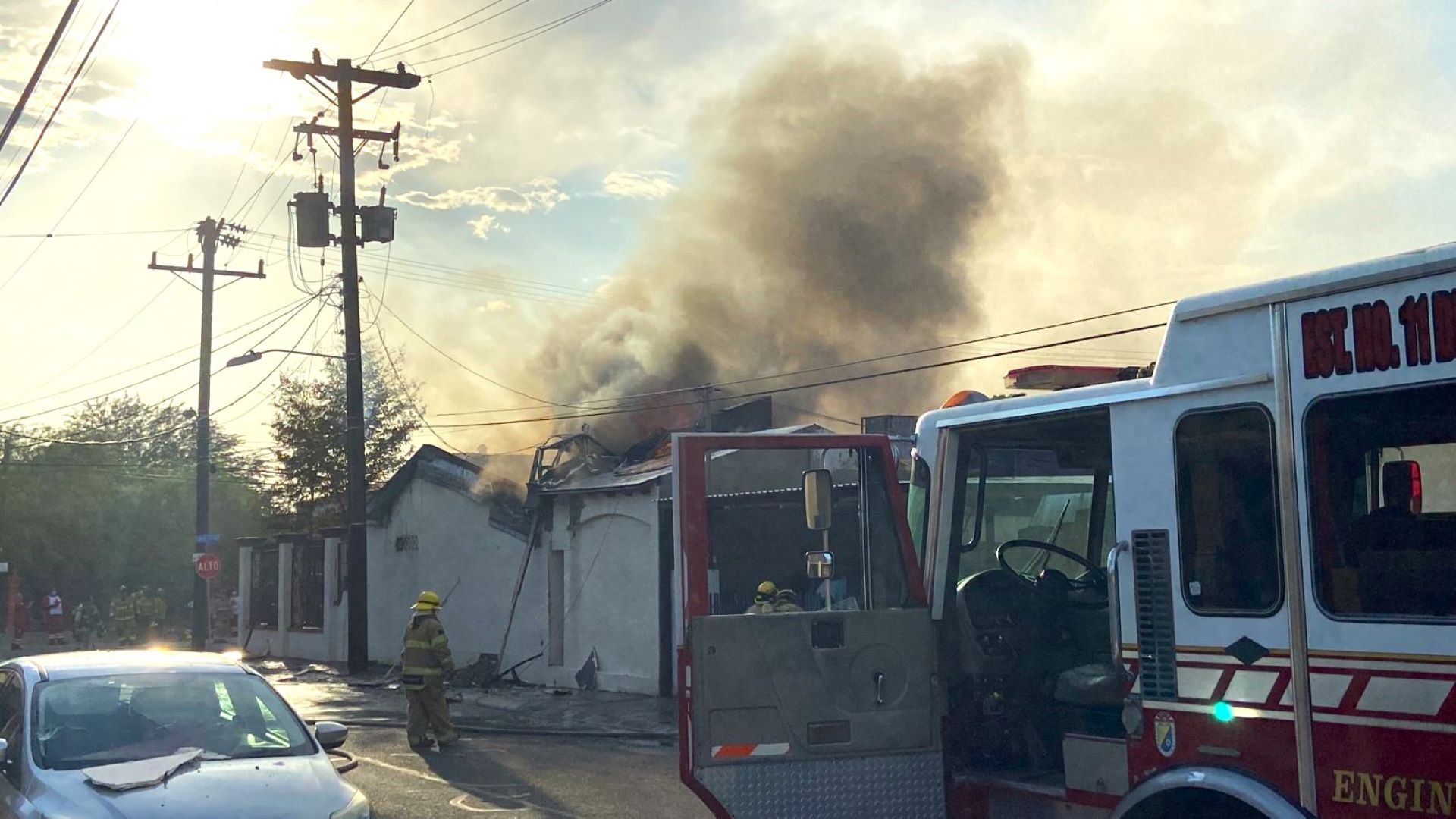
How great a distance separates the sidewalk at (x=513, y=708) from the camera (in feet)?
51.5

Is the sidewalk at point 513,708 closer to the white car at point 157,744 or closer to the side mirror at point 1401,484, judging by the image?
the white car at point 157,744

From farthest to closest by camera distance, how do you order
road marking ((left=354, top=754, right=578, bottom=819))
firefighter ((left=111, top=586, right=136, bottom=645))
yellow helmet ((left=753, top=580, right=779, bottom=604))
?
1. firefighter ((left=111, top=586, right=136, bottom=645))
2. road marking ((left=354, top=754, right=578, bottom=819))
3. yellow helmet ((left=753, top=580, right=779, bottom=604))

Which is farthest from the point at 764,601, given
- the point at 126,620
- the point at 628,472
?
the point at 126,620

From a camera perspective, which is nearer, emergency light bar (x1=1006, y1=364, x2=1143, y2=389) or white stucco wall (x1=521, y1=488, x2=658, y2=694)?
emergency light bar (x1=1006, y1=364, x2=1143, y2=389)

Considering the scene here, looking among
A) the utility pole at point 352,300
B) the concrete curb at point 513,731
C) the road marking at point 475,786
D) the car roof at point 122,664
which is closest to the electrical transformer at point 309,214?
the utility pole at point 352,300

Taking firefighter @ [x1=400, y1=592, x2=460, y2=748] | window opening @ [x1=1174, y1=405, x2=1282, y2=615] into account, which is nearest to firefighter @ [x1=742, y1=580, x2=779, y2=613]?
window opening @ [x1=1174, y1=405, x2=1282, y2=615]

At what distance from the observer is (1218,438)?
412 centimetres

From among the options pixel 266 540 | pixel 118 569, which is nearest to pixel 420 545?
pixel 266 540

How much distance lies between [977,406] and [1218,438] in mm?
1385

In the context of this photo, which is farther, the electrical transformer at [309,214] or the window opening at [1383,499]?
the electrical transformer at [309,214]

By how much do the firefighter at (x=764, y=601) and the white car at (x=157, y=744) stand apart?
74.8 inches

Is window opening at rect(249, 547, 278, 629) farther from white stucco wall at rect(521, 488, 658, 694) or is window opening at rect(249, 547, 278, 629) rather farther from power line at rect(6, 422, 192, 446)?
white stucco wall at rect(521, 488, 658, 694)

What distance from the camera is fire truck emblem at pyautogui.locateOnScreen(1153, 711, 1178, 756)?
4.12 metres

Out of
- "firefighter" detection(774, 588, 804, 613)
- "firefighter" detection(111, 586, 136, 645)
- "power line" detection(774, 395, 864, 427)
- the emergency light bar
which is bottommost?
"firefighter" detection(111, 586, 136, 645)
